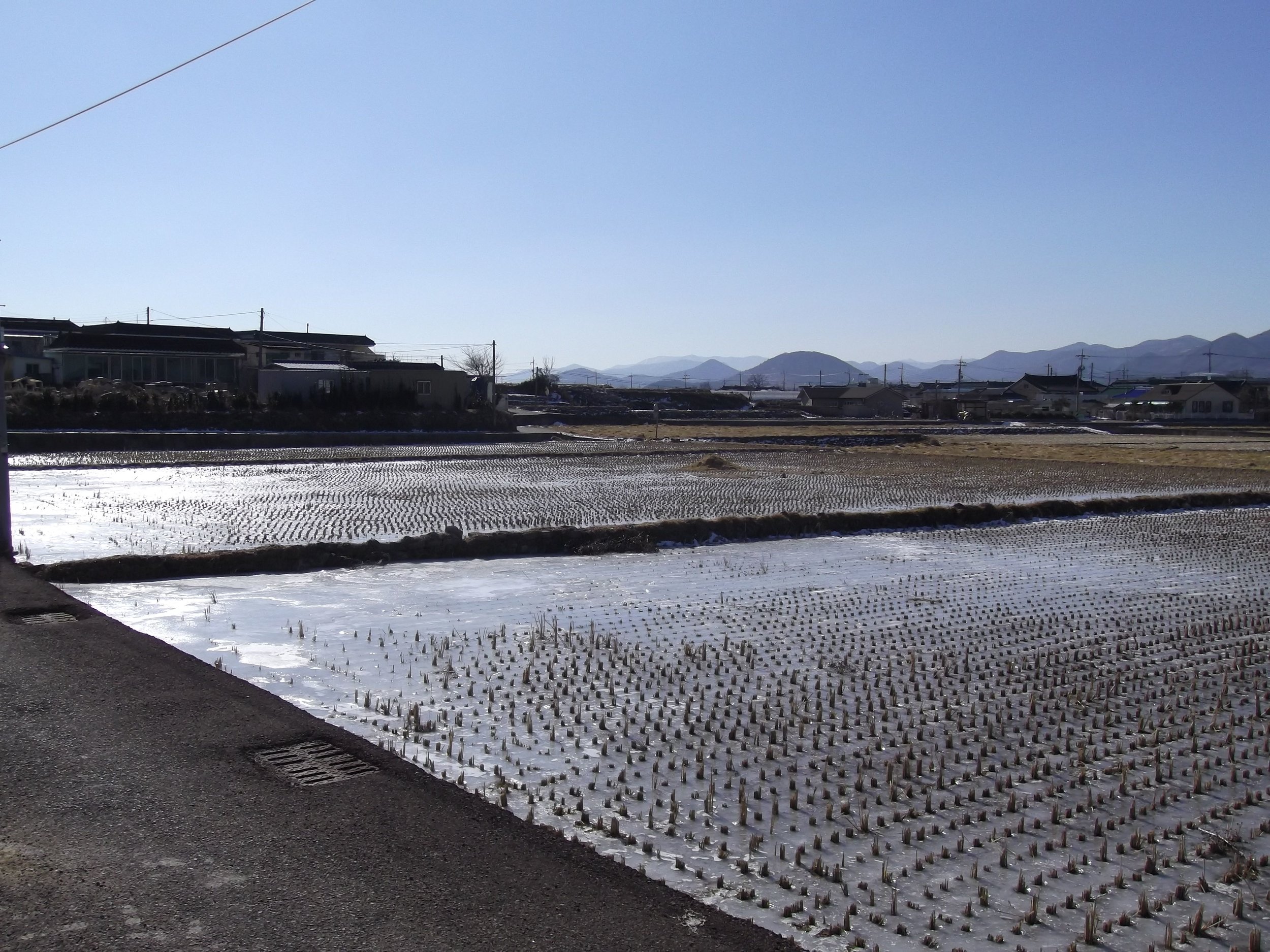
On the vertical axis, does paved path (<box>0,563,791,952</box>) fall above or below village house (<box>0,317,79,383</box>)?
below

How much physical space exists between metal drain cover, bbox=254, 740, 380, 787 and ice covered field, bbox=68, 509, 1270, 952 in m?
0.38

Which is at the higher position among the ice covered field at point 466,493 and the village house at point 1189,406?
the village house at point 1189,406

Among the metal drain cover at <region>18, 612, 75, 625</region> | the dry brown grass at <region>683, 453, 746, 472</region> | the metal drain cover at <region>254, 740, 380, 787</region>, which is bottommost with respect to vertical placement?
the metal drain cover at <region>254, 740, 380, 787</region>

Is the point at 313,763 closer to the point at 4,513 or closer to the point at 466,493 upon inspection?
the point at 4,513

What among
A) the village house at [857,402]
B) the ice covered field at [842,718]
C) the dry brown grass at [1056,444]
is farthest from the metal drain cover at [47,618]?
the village house at [857,402]

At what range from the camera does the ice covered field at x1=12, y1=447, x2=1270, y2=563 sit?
13.4 metres

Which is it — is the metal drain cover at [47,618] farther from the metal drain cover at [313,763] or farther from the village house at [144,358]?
the village house at [144,358]

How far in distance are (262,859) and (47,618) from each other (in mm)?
5022

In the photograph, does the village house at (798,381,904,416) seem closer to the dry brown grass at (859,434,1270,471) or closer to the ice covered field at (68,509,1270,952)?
the dry brown grass at (859,434,1270,471)

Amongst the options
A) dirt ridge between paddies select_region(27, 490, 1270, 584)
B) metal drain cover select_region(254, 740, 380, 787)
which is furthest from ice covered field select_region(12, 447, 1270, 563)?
metal drain cover select_region(254, 740, 380, 787)

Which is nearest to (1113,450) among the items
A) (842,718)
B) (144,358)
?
(842,718)

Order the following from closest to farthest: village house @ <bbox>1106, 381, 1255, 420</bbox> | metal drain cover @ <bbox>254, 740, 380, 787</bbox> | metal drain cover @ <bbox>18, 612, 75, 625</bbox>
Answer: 1. metal drain cover @ <bbox>254, 740, 380, 787</bbox>
2. metal drain cover @ <bbox>18, 612, 75, 625</bbox>
3. village house @ <bbox>1106, 381, 1255, 420</bbox>

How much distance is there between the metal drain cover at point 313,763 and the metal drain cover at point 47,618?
3.59 m

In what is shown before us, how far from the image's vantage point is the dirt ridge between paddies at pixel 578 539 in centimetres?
1029
